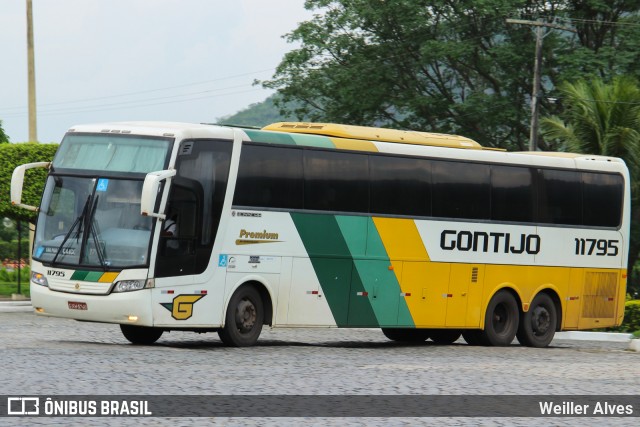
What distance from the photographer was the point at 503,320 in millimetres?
23766

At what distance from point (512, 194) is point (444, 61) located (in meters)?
23.1

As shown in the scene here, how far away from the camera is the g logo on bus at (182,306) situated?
18453mm

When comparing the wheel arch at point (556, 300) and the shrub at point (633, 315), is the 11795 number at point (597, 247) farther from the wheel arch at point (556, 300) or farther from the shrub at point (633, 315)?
the shrub at point (633, 315)

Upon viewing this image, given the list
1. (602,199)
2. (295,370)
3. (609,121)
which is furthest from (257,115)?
(295,370)

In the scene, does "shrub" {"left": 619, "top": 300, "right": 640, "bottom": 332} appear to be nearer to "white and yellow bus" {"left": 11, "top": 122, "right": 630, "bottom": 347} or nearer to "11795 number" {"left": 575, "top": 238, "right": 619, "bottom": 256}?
"white and yellow bus" {"left": 11, "top": 122, "right": 630, "bottom": 347}

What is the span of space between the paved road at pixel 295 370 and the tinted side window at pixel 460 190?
8.13 ft

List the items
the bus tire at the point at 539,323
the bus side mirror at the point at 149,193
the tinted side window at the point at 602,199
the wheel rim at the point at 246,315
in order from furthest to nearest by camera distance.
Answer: the tinted side window at the point at 602,199 → the bus tire at the point at 539,323 → the wheel rim at the point at 246,315 → the bus side mirror at the point at 149,193

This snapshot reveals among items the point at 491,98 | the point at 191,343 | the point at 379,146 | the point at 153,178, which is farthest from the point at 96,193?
the point at 491,98

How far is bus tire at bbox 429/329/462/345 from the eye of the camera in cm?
2439

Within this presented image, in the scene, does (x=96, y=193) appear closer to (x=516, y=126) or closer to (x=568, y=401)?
(x=568, y=401)

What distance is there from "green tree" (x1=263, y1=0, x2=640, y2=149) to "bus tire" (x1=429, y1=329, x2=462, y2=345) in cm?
1892

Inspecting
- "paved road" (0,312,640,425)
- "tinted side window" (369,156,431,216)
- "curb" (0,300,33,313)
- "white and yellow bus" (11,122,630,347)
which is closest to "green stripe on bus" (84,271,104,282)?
"white and yellow bus" (11,122,630,347)

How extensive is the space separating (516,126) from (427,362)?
28.0 meters

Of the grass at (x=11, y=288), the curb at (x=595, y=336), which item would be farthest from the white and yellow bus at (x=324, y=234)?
the grass at (x=11, y=288)
